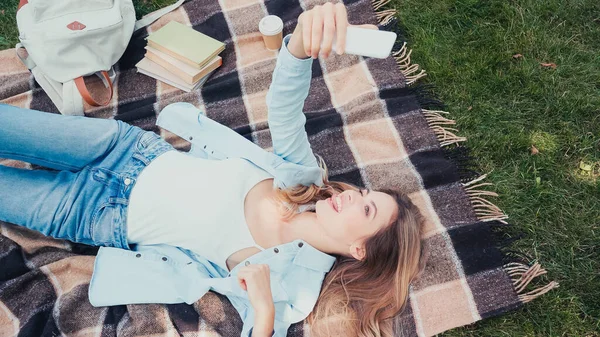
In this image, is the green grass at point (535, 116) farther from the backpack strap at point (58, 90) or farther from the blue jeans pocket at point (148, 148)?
the backpack strap at point (58, 90)

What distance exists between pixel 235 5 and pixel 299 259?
2.31 m

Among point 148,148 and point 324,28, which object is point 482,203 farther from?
point 148,148

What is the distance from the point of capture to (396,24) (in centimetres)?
406

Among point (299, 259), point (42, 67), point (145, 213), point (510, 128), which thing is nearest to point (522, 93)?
point (510, 128)

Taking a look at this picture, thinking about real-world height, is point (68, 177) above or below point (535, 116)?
above

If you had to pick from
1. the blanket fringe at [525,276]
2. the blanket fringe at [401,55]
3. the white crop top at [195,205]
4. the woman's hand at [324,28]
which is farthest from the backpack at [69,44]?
the blanket fringe at [525,276]

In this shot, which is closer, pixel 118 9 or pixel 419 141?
pixel 419 141

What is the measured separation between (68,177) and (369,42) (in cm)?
182

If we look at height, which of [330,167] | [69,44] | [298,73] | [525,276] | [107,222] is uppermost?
[298,73]

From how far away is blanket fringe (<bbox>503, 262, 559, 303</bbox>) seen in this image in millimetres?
2865

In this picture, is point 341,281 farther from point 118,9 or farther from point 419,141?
point 118,9

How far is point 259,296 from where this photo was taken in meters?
2.20

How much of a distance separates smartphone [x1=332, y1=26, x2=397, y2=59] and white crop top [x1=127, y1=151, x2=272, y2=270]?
1018mm

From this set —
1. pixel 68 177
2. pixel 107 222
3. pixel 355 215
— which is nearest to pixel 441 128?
pixel 355 215
